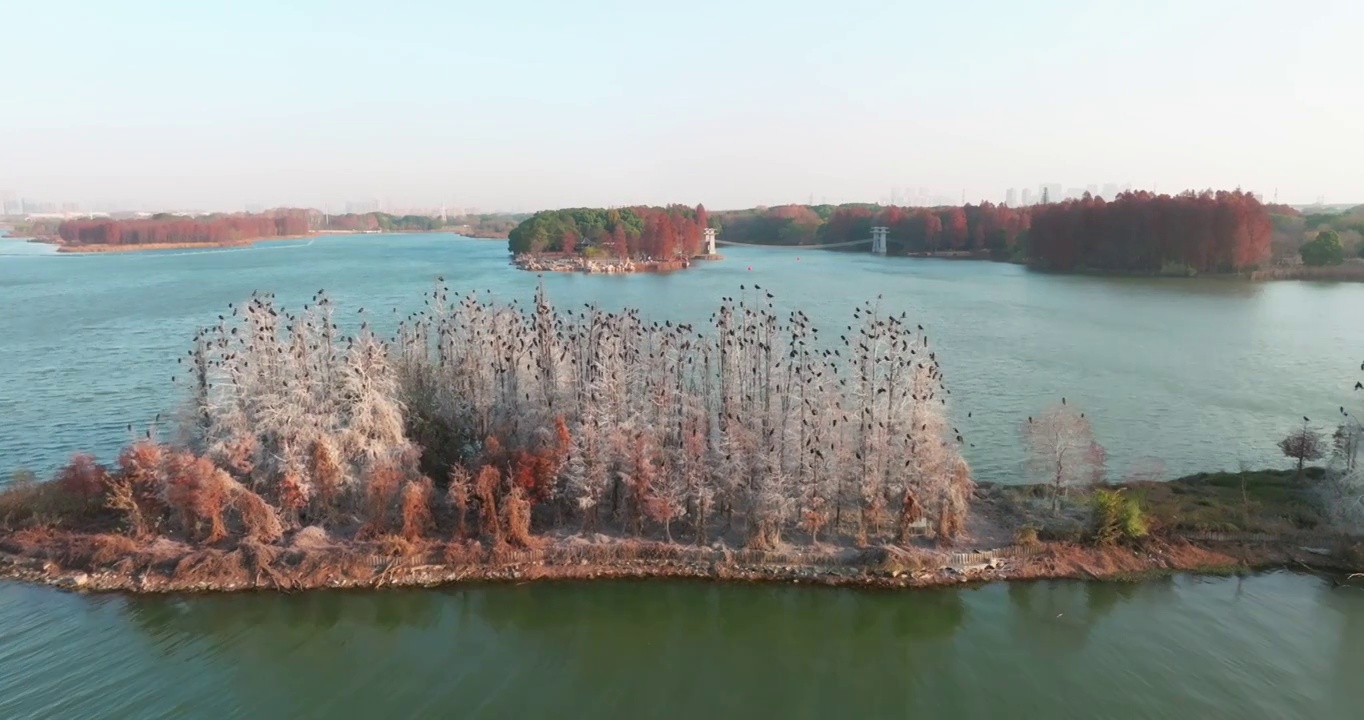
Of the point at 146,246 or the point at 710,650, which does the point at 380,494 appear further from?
the point at 146,246

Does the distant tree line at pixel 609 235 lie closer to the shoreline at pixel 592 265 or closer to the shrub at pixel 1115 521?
the shoreline at pixel 592 265

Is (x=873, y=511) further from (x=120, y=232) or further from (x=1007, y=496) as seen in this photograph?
(x=120, y=232)

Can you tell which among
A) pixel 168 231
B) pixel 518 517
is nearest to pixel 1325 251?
pixel 518 517

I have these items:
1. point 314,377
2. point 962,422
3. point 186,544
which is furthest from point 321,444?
point 962,422

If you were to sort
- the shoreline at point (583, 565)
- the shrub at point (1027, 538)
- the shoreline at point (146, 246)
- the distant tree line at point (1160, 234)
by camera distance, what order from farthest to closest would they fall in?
the shoreline at point (146, 246) < the distant tree line at point (1160, 234) < the shrub at point (1027, 538) < the shoreline at point (583, 565)

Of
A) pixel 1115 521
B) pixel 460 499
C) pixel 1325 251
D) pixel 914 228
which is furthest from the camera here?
pixel 914 228

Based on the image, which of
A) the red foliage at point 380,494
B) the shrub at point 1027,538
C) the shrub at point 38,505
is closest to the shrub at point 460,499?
the red foliage at point 380,494

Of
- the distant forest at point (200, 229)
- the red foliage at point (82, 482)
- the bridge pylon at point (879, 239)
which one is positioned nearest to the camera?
the red foliage at point (82, 482)
